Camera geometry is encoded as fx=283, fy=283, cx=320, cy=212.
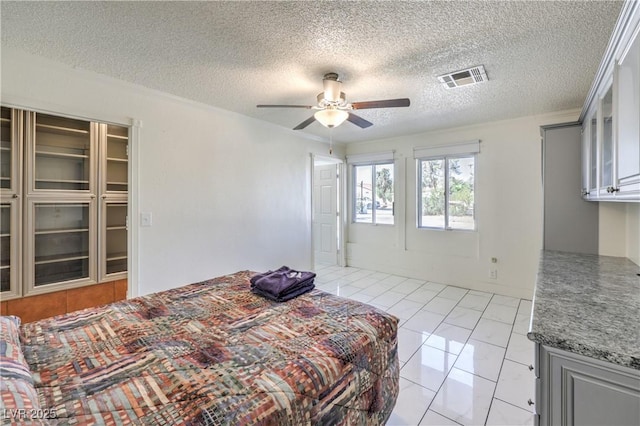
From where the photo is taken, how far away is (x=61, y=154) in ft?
10.3

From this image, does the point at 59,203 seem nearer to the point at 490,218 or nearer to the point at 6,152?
→ the point at 6,152

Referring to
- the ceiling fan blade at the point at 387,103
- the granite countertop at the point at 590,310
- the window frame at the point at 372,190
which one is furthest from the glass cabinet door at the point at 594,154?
the window frame at the point at 372,190

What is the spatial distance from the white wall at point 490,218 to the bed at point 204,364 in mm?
3075

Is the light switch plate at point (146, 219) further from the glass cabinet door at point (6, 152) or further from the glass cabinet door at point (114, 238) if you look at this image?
the glass cabinet door at point (6, 152)

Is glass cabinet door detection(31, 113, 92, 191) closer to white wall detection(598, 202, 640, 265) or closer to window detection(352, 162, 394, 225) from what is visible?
window detection(352, 162, 394, 225)

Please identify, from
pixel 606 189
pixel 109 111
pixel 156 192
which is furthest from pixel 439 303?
pixel 109 111

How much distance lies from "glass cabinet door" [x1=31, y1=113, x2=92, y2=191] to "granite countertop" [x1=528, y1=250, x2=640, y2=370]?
14.0 feet

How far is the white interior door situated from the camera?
5.65 metres

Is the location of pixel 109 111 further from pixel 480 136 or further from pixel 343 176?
pixel 480 136

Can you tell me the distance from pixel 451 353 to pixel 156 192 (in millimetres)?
3213

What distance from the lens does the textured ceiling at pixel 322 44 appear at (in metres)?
1.66

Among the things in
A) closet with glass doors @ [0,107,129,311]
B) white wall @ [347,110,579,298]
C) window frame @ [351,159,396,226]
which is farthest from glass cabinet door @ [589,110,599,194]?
closet with glass doors @ [0,107,129,311]

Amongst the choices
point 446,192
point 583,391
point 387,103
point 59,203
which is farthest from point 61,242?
point 446,192

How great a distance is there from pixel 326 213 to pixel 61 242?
403 cm
